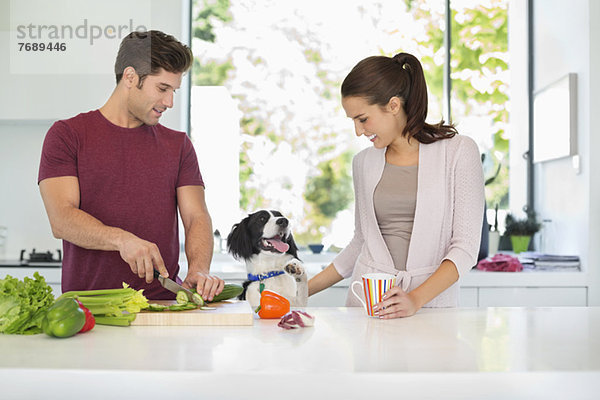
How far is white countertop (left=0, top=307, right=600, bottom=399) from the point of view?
106cm

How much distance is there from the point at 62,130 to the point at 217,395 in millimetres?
1189

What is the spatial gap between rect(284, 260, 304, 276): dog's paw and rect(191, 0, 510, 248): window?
1.98 metres

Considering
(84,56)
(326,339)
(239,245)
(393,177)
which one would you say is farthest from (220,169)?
(326,339)

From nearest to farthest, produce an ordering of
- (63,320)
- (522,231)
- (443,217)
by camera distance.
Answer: (63,320) < (443,217) < (522,231)

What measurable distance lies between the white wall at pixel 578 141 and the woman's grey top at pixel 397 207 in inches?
75.9

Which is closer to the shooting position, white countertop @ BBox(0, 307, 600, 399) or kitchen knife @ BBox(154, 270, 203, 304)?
white countertop @ BBox(0, 307, 600, 399)

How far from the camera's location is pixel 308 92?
4.35m

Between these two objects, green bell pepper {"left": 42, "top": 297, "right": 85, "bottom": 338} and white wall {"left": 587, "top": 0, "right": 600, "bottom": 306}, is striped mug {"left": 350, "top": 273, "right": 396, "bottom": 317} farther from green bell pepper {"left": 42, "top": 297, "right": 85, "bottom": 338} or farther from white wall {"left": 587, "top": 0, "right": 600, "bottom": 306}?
white wall {"left": 587, "top": 0, "right": 600, "bottom": 306}

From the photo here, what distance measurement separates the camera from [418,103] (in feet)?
6.28

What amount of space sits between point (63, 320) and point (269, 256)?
3.98 feet

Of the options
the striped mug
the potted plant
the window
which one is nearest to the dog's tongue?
the striped mug

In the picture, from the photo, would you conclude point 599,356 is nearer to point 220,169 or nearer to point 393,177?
point 393,177

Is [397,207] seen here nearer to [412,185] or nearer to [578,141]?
[412,185]

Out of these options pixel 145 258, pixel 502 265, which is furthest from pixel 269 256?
pixel 502 265
